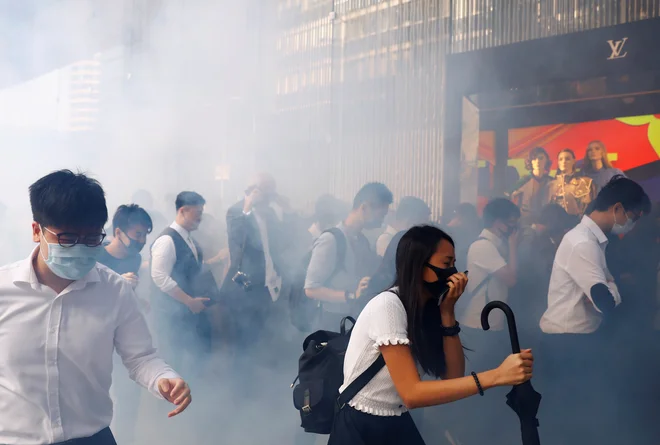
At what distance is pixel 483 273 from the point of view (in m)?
3.75

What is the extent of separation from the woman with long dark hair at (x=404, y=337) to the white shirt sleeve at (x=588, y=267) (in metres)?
1.45

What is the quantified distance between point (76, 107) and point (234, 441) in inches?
114

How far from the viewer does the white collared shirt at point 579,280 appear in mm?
3047

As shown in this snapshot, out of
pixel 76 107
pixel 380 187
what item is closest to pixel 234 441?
pixel 380 187

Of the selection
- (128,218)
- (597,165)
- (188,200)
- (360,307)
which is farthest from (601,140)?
(128,218)

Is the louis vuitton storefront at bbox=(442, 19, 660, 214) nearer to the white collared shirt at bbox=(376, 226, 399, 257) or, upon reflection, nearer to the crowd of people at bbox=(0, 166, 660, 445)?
the crowd of people at bbox=(0, 166, 660, 445)

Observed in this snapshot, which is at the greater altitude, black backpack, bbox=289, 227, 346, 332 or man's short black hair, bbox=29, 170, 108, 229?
man's short black hair, bbox=29, 170, 108, 229

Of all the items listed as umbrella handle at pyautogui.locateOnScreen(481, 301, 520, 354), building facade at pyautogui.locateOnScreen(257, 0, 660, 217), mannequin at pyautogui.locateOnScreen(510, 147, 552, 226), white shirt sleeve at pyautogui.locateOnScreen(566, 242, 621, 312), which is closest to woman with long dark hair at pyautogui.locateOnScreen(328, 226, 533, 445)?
umbrella handle at pyautogui.locateOnScreen(481, 301, 520, 354)

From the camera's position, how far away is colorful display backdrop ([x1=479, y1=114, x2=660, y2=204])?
13.1 ft

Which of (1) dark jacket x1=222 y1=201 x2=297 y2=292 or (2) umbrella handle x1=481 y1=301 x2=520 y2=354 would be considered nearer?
(2) umbrella handle x1=481 y1=301 x2=520 y2=354

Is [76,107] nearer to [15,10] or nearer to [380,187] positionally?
[15,10]

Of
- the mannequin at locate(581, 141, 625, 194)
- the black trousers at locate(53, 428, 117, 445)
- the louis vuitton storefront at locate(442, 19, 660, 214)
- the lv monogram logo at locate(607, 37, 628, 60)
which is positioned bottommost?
the black trousers at locate(53, 428, 117, 445)

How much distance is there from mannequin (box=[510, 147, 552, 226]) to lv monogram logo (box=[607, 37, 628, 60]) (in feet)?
2.23

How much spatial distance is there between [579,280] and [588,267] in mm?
66
